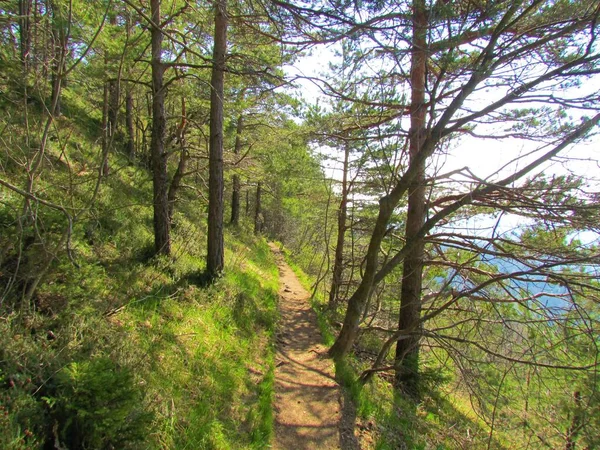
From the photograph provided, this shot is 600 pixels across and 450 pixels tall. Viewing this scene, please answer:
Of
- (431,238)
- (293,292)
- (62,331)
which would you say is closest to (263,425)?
(62,331)

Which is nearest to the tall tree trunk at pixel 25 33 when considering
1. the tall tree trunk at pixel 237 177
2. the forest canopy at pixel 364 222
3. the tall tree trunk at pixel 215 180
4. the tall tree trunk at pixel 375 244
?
the forest canopy at pixel 364 222

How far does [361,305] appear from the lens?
221 inches

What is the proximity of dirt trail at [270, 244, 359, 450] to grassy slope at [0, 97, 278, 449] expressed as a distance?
0.29m

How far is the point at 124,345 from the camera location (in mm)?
3385

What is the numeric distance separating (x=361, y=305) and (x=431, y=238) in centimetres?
178

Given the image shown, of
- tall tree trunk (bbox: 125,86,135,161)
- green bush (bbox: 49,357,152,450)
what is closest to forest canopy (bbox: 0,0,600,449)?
green bush (bbox: 49,357,152,450)

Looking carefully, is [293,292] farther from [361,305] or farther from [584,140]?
[584,140]

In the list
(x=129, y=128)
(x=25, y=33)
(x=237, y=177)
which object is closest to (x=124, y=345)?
(x=25, y=33)

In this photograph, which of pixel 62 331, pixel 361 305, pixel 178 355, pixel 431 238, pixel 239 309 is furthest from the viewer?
pixel 239 309

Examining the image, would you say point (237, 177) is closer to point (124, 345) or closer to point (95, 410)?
point (124, 345)

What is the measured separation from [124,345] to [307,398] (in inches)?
112

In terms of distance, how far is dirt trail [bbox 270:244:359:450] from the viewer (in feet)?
12.7

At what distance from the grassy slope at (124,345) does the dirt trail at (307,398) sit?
11.4 inches

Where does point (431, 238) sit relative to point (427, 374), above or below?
above
